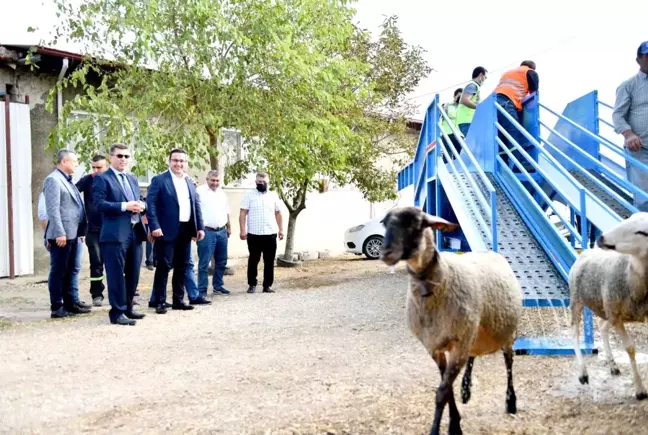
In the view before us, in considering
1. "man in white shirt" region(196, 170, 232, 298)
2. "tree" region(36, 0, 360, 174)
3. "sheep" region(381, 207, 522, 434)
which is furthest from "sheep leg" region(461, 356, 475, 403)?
"tree" region(36, 0, 360, 174)

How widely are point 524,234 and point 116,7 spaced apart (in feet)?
25.8

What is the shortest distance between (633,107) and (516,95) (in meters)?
1.73

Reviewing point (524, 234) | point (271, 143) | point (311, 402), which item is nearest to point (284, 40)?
point (271, 143)

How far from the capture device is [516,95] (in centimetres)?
767

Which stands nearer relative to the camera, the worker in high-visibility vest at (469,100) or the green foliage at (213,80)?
the worker in high-visibility vest at (469,100)

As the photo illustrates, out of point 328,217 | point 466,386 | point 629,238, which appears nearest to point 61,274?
point 466,386

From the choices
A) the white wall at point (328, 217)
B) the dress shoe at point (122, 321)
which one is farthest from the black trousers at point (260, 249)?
the white wall at point (328, 217)

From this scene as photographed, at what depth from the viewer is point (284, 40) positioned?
1101 centimetres

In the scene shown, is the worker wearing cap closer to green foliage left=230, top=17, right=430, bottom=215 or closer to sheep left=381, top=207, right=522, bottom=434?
sheep left=381, top=207, right=522, bottom=434

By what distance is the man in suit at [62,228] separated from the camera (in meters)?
7.30

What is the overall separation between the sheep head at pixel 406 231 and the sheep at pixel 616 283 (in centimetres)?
130

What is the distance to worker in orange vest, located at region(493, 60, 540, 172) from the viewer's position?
7.57 meters

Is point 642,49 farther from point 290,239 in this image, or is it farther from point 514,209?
point 290,239

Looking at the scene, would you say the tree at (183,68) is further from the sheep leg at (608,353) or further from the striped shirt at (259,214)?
the sheep leg at (608,353)
